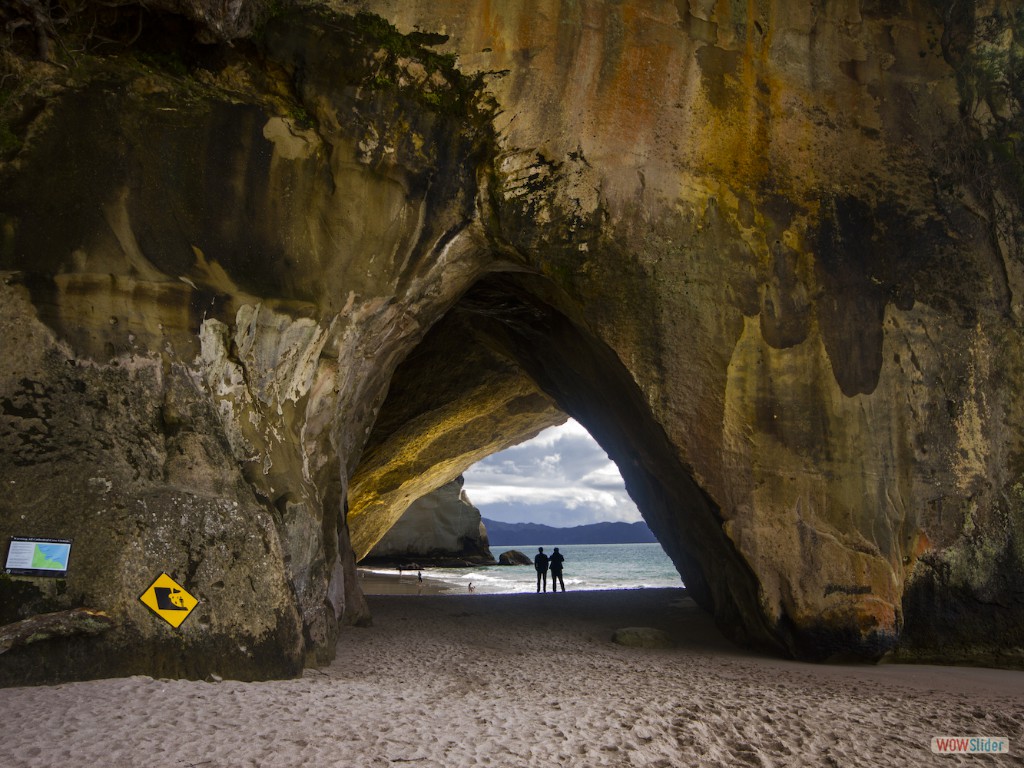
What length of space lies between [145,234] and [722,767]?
17.7 ft

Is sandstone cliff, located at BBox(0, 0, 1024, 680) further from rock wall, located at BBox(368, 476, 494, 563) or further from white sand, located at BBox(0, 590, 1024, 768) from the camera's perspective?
rock wall, located at BBox(368, 476, 494, 563)

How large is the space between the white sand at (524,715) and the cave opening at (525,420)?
67.7 inches

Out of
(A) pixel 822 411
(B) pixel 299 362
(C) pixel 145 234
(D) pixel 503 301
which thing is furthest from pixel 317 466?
(A) pixel 822 411

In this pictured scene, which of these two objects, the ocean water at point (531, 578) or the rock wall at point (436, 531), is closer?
the ocean water at point (531, 578)

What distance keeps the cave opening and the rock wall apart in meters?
19.5

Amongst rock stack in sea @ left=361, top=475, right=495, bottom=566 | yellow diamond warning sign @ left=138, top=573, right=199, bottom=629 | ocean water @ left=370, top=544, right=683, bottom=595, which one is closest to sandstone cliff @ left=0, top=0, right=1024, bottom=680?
yellow diamond warning sign @ left=138, top=573, right=199, bottom=629

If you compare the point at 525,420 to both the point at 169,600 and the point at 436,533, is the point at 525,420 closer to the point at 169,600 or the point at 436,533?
the point at 169,600

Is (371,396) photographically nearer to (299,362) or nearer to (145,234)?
(299,362)

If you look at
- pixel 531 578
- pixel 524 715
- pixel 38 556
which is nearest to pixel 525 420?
pixel 524 715

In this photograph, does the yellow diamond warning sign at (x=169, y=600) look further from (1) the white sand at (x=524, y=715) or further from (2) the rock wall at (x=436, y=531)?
(2) the rock wall at (x=436, y=531)

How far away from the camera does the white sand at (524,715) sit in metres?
3.81

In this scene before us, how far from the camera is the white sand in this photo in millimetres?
3807

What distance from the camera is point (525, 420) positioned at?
1480cm

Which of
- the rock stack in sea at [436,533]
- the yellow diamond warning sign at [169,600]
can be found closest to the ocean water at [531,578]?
the rock stack in sea at [436,533]
